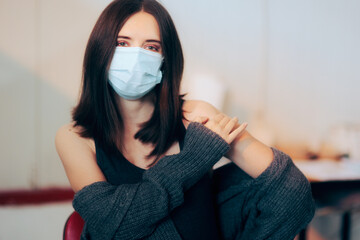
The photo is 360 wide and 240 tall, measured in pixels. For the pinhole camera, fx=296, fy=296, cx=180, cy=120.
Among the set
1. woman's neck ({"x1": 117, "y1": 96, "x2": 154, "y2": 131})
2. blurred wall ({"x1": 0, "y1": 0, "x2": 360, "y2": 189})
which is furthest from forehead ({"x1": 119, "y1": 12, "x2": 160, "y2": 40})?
blurred wall ({"x1": 0, "y1": 0, "x2": 360, "y2": 189})

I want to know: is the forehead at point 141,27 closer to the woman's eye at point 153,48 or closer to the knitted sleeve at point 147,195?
the woman's eye at point 153,48

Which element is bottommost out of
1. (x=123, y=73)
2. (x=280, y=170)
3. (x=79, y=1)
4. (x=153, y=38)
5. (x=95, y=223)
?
(x=95, y=223)

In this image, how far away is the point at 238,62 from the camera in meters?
1.87

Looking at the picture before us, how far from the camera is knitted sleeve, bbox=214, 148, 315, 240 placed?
29.9 inches

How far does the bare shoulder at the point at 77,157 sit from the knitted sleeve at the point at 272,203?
402 mm

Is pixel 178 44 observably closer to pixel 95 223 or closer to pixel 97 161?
pixel 97 161

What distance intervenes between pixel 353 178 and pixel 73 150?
127 centimetres

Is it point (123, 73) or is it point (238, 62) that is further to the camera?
point (238, 62)

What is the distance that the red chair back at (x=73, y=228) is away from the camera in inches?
31.0

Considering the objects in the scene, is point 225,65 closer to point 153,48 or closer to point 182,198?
point 153,48

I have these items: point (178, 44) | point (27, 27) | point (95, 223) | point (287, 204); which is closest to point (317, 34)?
point (178, 44)

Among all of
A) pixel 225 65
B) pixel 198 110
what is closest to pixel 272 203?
pixel 198 110

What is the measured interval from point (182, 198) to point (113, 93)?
43cm

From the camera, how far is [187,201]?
81 centimetres
